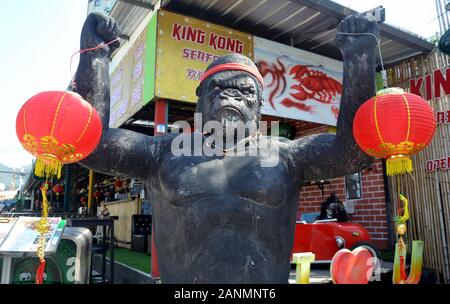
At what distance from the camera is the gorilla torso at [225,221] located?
6.13ft

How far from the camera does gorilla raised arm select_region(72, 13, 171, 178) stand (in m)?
2.07

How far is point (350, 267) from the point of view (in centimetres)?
342

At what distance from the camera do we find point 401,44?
20.7 feet

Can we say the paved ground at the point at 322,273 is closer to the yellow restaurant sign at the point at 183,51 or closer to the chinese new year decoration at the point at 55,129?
the yellow restaurant sign at the point at 183,51

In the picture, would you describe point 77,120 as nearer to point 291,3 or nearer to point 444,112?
point 291,3

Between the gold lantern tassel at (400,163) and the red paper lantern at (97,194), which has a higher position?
the red paper lantern at (97,194)

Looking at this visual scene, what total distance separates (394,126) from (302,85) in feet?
15.1

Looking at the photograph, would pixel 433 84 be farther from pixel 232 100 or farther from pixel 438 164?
pixel 232 100

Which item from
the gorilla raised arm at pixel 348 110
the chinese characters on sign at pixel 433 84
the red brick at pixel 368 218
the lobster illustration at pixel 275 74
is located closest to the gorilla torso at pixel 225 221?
the gorilla raised arm at pixel 348 110

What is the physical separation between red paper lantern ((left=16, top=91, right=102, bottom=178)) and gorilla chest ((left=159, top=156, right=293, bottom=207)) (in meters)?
0.47

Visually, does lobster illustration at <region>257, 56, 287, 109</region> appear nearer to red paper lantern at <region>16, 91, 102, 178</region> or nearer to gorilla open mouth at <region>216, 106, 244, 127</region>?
gorilla open mouth at <region>216, 106, 244, 127</region>

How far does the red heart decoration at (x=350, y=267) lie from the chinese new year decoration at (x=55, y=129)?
8.42ft

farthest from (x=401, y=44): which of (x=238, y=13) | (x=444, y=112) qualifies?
(x=238, y=13)
